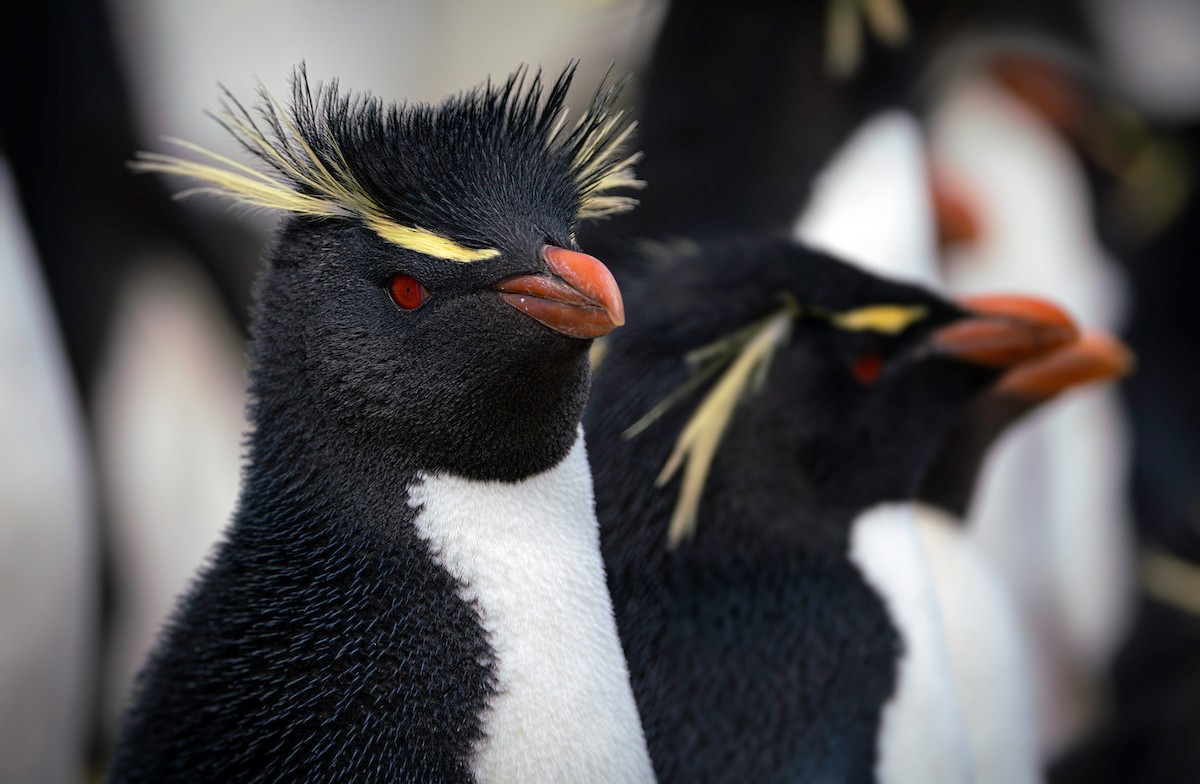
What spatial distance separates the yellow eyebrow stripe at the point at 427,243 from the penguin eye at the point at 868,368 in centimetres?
67

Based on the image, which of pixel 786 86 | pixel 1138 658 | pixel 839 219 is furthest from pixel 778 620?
pixel 1138 658

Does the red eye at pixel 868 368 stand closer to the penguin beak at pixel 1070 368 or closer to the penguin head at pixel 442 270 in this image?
the penguin beak at pixel 1070 368

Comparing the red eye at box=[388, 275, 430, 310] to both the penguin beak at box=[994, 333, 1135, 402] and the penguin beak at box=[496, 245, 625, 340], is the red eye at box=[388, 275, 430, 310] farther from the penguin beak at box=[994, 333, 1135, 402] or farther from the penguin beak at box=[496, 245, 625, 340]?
the penguin beak at box=[994, 333, 1135, 402]

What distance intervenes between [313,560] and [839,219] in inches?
51.5

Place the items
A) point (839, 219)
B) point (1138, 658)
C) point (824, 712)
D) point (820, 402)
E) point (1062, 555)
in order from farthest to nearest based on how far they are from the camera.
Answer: point (1062, 555) < point (1138, 658) < point (839, 219) < point (820, 402) < point (824, 712)

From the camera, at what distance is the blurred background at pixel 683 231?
210 cm

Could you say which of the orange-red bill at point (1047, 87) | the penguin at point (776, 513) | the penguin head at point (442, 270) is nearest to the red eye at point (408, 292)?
the penguin head at point (442, 270)

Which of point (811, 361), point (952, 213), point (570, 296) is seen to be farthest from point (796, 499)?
point (952, 213)

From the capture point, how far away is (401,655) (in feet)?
3.01

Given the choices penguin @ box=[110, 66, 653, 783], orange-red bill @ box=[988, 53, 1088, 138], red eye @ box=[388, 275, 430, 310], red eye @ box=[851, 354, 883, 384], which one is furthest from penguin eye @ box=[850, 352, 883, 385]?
orange-red bill @ box=[988, 53, 1088, 138]

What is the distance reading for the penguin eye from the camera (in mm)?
1438

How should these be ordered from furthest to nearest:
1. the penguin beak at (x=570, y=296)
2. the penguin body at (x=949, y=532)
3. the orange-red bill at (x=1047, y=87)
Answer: the orange-red bill at (x=1047, y=87) → the penguin body at (x=949, y=532) → the penguin beak at (x=570, y=296)

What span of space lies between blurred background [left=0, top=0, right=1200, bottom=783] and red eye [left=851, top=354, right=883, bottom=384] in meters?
0.35

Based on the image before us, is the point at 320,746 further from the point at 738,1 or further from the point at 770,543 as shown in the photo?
the point at 738,1
